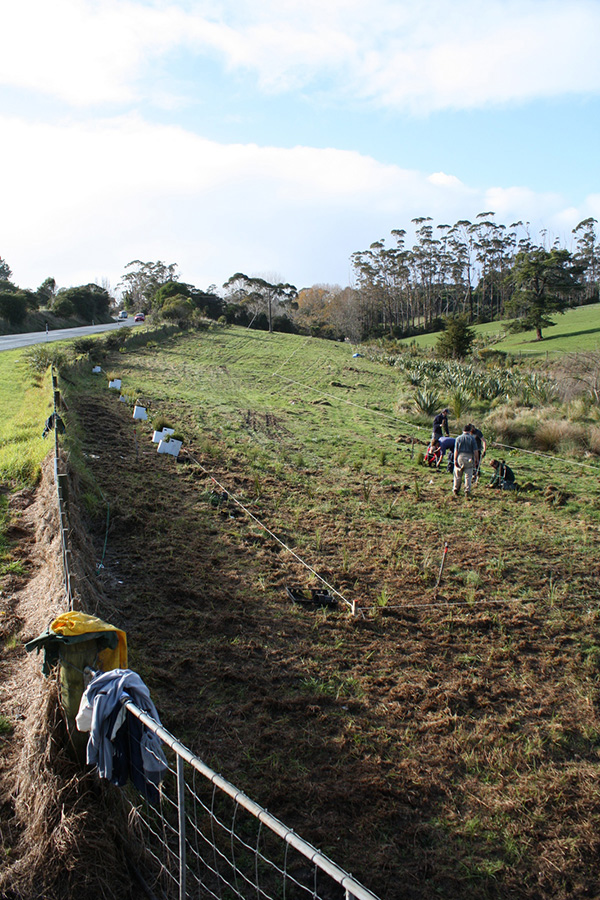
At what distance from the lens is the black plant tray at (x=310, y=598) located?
21.7ft

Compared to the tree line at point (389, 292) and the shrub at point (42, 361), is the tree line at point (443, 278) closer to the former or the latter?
the tree line at point (389, 292)

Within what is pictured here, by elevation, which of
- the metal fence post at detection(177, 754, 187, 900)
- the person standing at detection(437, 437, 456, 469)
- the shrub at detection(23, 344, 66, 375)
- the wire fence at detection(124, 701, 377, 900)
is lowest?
the wire fence at detection(124, 701, 377, 900)

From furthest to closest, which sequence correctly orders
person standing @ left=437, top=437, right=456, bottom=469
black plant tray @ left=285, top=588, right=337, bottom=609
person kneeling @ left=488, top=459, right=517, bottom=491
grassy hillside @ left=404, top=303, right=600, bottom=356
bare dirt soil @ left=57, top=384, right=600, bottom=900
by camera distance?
grassy hillside @ left=404, top=303, right=600, bottom=356 < person standing @ left=437, top=437, right=456, bottom=469 < person kneeling @ left=488, top=459, right=517, bottom=491 < black plant tray @ left=285, top=588, right=337, bottom=609 < bare dirt soil @ left=57, top=384, right=600, bottom=900

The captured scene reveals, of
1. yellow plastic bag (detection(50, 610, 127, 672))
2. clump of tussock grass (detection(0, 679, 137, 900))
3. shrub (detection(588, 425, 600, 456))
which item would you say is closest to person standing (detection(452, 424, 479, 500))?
shrub (detection(588, 425, 600, 456))

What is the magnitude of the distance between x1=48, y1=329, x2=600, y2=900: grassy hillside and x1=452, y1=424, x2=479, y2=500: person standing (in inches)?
14.9

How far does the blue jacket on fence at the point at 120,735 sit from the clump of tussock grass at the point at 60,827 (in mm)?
327

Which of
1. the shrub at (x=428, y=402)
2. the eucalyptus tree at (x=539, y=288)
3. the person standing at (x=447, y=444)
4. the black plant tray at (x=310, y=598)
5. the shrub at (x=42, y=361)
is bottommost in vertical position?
the black plant tray at (x=310, y=598)

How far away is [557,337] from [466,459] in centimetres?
4556

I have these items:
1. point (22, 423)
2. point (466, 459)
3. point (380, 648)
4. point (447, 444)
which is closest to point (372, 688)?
point (380, 648)

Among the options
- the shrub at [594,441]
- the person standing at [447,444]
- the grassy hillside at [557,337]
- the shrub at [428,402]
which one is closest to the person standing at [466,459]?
the person standing at [447,444]

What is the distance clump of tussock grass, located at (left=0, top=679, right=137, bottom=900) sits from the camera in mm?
2865

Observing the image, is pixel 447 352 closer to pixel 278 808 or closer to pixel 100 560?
pixel 100 560

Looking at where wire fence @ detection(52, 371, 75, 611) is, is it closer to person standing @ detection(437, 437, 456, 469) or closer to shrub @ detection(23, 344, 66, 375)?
person standing @ detection(437, 437, 456, 469)

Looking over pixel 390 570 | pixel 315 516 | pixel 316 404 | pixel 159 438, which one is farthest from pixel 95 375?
pixel 390 570
